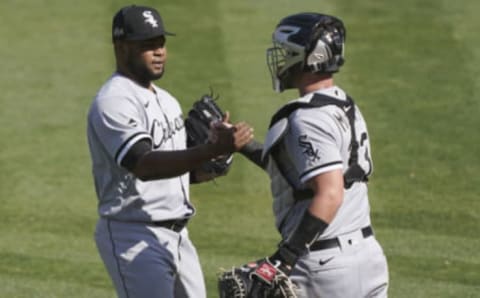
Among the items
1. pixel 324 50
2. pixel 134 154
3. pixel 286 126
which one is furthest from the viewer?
pixel 134 154

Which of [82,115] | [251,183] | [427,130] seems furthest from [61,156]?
[427,130]

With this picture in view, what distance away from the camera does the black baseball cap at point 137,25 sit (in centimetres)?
711

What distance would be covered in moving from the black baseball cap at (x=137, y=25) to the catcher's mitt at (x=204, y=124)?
2.08ft

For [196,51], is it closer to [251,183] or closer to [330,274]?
[251,183]

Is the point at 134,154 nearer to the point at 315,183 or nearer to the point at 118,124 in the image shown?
the point at 118,124

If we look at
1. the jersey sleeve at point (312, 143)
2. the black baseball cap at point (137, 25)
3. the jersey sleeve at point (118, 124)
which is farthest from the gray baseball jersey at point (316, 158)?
the black baseball cap at point (137, 25)

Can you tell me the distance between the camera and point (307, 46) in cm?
627

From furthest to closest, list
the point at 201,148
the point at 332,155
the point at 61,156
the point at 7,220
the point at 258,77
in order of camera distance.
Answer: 1. the point at 258,77
2. the point at 61,156
3. the point at 7,220
4. the point at 201,148
5. the point at 332,155

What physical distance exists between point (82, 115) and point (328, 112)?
848 cm

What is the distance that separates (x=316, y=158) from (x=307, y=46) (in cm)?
60

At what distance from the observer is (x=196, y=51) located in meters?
15.8

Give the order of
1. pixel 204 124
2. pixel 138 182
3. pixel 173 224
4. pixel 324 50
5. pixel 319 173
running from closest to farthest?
1. pixel 319 173
2. pixel 324 50
3. pixel 138 182
4. pixel 173 224
5. pixel 204 124

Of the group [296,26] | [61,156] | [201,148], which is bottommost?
[61,156]

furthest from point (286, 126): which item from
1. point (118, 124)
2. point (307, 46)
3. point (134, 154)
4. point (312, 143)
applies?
point (118, 124)
